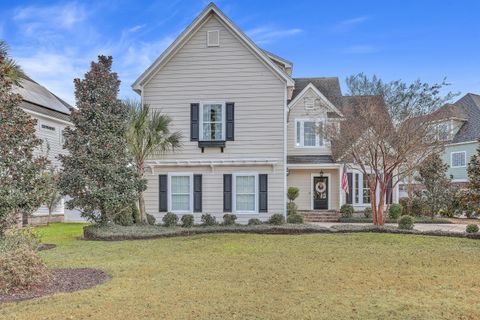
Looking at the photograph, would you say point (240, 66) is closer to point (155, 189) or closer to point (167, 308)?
point (155, 189)

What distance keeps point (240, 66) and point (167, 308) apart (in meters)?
13.4

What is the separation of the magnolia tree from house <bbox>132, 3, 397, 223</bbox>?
2976 mm

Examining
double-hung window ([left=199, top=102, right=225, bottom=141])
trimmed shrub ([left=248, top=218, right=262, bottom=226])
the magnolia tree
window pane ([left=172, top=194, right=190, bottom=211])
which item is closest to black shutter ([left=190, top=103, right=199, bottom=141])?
double-hung window ([left=199, top=102, right=225, bottom=141])

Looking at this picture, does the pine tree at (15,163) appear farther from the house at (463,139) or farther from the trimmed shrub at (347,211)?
the house at (463,139)

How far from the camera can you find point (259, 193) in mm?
17672

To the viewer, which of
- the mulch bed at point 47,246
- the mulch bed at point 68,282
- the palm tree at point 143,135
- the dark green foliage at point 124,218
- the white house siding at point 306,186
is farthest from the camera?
the white house siding at point 306,186

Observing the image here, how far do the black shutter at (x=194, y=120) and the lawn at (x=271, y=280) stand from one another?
591cm

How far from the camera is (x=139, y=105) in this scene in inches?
664

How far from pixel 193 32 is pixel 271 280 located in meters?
13.2

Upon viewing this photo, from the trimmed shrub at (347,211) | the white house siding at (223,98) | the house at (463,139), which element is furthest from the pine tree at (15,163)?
the house at (463,139)

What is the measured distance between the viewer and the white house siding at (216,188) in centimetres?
1762

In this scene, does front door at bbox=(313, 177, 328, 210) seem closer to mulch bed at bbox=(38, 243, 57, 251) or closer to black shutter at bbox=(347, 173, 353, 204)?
black shutter at bbox=(347, 173, 353, 204)

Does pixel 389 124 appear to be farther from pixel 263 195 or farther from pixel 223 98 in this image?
pixel 223 98

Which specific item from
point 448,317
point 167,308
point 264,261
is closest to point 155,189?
point 264,261
